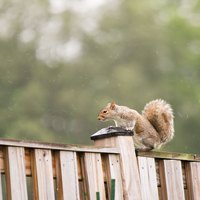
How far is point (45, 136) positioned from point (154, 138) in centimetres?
1487

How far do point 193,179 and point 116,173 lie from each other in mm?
709

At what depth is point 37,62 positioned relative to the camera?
25.8 metres

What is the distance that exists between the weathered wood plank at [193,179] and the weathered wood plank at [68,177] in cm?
105

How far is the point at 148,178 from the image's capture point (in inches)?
191

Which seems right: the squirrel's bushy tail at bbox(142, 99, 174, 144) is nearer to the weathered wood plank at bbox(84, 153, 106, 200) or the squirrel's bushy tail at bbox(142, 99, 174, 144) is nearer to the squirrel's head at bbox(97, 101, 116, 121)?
the squirrel's head at bbox(97, 101, 116, 121)

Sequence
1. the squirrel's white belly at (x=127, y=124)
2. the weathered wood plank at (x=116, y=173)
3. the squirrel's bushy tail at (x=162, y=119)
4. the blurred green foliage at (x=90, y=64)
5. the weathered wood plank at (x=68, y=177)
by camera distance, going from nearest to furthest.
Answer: the weathered wood plank at (x=68, y=177) → the weathered wood plank at (x=116, y=173) → the squirrel's bushy tail at (x=162, y=119) → the squirrel's white belly at (x=127, y=124) → the blurred green foliage at (x=90, y=64)

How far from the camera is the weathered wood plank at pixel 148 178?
4799 mm

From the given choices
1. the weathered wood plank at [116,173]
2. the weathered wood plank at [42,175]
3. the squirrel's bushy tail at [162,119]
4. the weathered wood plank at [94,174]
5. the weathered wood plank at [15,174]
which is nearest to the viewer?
the weathered wood plank at [15,174]

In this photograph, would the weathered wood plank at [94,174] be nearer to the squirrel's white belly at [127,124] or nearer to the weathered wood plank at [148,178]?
the weathered wood plank at [148,178]

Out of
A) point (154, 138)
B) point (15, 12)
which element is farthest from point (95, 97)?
point (154, 138)

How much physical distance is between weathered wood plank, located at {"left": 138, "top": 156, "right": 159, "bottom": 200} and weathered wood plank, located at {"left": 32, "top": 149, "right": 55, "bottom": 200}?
75cm

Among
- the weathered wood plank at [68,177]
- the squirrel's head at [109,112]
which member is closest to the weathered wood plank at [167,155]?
the weathered wood plank at [68,177]

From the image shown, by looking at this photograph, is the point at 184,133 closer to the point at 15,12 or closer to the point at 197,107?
the point at 197,107

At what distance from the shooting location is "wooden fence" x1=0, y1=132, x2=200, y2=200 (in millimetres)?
3979
